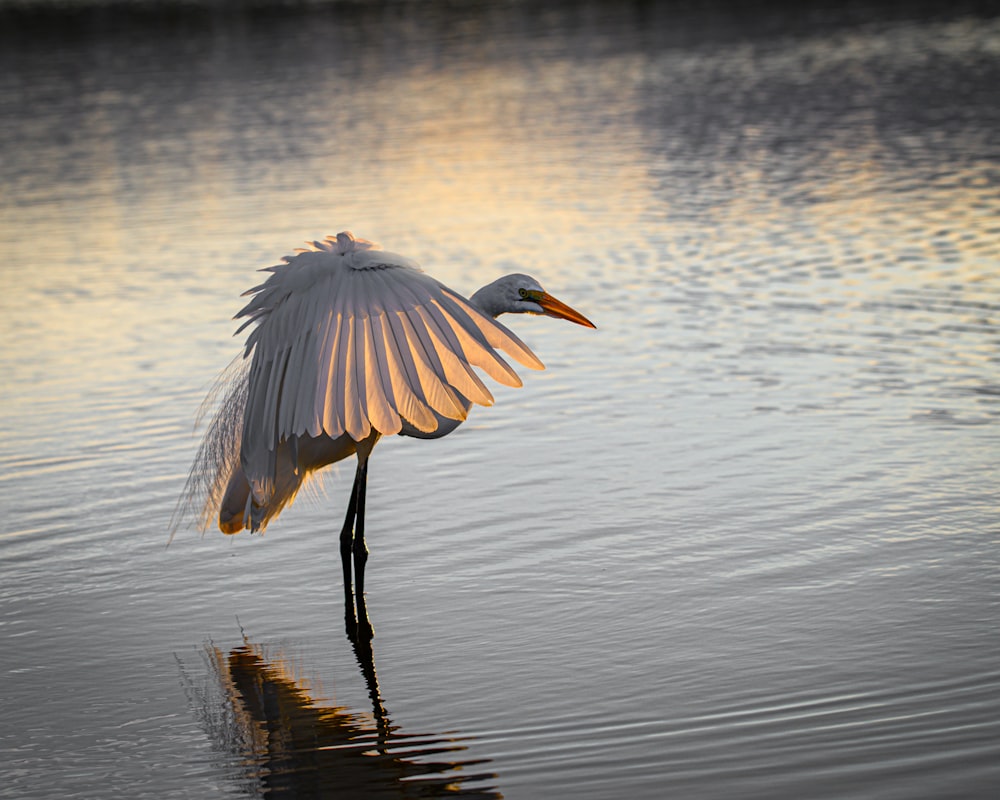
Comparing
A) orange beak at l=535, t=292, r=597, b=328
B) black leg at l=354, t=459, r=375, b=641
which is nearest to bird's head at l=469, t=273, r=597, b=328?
orange beak at l=535, t=292, r=597, b=328

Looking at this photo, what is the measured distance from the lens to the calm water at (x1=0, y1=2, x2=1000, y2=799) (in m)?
4.79

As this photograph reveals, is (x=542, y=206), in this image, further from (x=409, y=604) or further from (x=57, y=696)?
(x=57, y=696)

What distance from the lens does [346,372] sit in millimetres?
4941

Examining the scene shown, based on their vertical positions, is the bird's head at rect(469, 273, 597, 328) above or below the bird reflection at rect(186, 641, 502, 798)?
above

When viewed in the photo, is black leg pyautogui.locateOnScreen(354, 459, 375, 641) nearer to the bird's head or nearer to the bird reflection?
the bird reflection

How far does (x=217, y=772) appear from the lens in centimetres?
474

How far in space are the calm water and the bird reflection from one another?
14 millimetres

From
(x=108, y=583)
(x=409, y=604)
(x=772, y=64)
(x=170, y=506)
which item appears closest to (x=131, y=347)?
(x=170, y=506)

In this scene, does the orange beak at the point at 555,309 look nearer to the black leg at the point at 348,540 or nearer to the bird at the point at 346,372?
the bird at the point at 346,372

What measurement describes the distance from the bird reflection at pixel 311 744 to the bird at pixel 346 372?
21.2 inches

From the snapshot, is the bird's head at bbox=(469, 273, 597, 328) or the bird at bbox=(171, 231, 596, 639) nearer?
the bird at bbox=(171, 231, 596, 639)

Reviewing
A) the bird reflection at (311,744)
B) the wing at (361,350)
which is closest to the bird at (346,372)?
the wing at (361,350)

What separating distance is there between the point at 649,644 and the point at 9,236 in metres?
11.4

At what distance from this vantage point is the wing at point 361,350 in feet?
15.8
